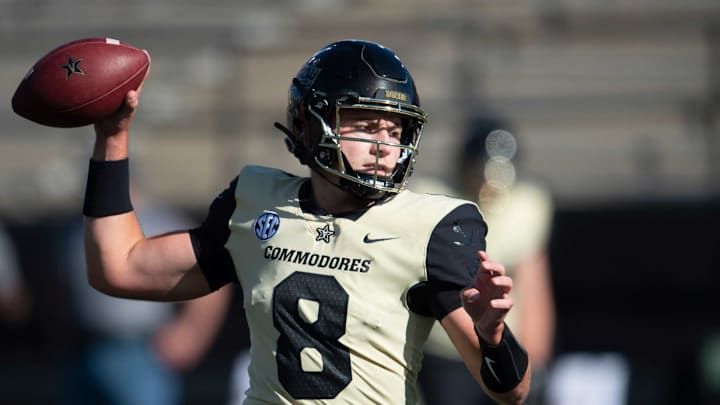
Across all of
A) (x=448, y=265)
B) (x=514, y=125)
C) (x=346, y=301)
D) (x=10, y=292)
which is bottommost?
(x=10, y=292)

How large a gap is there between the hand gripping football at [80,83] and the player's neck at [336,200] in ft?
1.79

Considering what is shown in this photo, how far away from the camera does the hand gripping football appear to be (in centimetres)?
279

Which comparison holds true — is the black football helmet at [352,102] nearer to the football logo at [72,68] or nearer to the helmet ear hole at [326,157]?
the helmet ear hole at [326,157]

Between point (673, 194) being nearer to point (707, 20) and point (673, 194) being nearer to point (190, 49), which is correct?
point (707, 20)

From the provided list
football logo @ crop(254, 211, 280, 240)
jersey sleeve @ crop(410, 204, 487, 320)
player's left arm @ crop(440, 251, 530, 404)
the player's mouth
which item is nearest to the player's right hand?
football logo @ crop(254, 211, 280, 240)

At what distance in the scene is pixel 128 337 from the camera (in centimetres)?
503

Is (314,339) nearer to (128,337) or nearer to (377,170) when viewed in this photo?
(377,170)

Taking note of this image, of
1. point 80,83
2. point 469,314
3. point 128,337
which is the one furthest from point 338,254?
point 128,337

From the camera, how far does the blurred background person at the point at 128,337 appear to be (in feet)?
16.4

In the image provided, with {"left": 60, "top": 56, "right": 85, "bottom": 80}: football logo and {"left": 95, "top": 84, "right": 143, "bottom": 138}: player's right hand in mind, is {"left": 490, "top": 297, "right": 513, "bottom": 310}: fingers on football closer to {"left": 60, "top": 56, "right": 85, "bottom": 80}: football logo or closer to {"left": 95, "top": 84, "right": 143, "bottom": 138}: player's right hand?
{"left": 95, "top": 84, "right": 143, "bottom": 138}: player's right hand

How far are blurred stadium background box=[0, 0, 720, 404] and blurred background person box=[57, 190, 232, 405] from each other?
1317mm

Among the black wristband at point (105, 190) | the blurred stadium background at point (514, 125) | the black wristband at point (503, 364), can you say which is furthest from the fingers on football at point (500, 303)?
the blurred stadium background at point (514, 125)

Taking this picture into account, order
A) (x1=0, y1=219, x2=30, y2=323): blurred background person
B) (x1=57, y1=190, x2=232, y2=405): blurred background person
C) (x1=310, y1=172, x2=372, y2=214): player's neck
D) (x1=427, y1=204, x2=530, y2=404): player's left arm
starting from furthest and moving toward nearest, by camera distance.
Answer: (x1=0, y1=219, x2=30, y2=323): blurred background person
(x1=57, y1=190, x2=232, y2=405): blurred background person
(x1=310, y1=172, x2=372, y2=214): player's neck
(x1=427, y1=204, x2=530, y2=404): player's left arm

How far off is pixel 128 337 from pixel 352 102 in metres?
2.71
